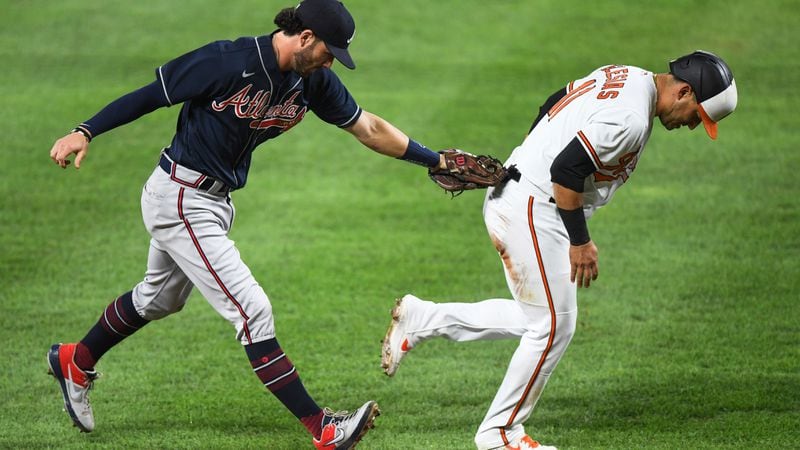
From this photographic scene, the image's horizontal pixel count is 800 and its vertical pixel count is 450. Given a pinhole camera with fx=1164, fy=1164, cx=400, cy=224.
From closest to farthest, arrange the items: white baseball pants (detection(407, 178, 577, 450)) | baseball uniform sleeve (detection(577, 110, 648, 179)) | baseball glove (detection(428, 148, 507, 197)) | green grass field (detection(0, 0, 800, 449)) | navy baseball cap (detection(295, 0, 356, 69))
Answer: baseball uniform sleeve (detection(577, 110, 648, 179)) < navy baseball cap (detection(295, 0, 356, 69)) < white baseball pants (detection(407, 178, 577, 450)) < baseball glove (detection(428, 148, 507, 197)) < green grass field (detection(0, 0, 800, 449))

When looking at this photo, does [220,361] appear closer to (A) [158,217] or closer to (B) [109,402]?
(B) [109,402]

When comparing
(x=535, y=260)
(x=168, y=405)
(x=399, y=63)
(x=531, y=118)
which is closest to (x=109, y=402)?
(x=168, y=405)

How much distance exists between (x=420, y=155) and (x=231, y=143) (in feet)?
3.60

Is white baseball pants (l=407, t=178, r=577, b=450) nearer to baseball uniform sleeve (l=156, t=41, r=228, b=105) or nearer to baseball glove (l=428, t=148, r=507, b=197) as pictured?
baseball glove (l=428, t=148, r=507, b=197)

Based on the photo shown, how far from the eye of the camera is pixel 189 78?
5379 mm

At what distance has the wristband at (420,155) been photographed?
6.15m

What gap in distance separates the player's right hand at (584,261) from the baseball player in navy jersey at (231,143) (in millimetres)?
1147

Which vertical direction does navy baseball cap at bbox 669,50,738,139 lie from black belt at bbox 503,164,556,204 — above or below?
above

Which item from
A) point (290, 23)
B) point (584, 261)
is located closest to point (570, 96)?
point (584, 261)

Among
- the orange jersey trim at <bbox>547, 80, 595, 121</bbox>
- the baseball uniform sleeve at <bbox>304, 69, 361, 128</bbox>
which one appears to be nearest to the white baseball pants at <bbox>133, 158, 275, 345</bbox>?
the baseball uniform sleeve at <bbox>304, 69, 361, 128</bbox>

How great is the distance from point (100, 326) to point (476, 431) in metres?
2.07

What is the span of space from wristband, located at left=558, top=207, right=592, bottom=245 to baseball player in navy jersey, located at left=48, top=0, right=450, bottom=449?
1200mm

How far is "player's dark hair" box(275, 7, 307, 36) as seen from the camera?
544 centimetres

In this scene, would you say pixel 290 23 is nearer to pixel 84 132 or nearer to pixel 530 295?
pixel 84 132
